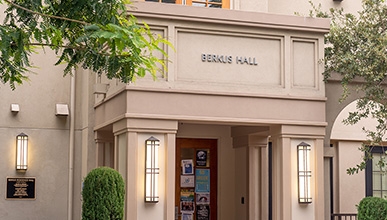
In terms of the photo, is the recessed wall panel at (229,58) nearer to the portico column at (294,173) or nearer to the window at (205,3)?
the portico column at (294,173)

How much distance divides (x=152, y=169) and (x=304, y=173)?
3.03m

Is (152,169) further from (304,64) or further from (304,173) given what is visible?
(304,64)

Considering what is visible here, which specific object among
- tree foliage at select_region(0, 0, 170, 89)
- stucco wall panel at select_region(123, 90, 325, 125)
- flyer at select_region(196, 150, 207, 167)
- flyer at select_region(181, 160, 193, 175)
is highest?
tree foliage at select_region(0, 0, 170, 89)

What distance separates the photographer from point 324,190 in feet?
46.7

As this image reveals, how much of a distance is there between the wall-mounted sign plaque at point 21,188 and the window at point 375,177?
355 inches

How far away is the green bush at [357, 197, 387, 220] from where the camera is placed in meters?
12.3

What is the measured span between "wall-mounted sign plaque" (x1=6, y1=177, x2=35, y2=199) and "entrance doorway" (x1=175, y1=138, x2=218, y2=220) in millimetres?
3365

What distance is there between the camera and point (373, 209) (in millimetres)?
12398

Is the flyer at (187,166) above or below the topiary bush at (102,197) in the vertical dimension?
above

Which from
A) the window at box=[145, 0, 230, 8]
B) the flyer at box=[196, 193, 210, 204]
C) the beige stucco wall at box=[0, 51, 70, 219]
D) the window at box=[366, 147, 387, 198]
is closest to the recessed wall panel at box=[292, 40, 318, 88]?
the window at box=[145, 0, 230, 8]

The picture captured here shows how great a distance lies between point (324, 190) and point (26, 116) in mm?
7045

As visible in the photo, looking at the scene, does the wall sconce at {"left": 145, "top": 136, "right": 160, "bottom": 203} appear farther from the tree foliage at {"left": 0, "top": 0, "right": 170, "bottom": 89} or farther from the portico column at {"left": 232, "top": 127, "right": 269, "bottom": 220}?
the tree foliage at {"left": 0, "top": 0, "right": 170, "bottom": 89}

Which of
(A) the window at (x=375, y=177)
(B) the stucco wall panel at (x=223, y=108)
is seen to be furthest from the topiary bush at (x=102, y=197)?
(A) the window at (x=375, y=177)

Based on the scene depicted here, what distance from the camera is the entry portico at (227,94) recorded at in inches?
508
